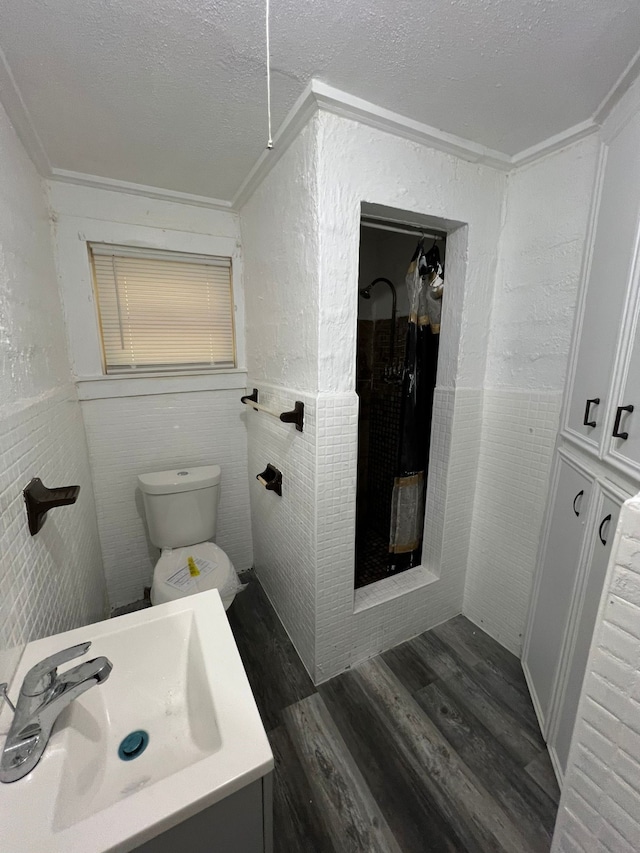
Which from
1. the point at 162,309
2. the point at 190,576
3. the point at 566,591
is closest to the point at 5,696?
the point at 190,576

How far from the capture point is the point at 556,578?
1.25 metres

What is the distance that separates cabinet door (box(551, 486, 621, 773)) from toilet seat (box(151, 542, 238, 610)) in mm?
1304

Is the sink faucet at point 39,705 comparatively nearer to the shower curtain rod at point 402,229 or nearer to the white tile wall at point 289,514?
the white tile wall at point 289,514

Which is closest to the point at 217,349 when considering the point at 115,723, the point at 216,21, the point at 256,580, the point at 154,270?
the point at 154,270

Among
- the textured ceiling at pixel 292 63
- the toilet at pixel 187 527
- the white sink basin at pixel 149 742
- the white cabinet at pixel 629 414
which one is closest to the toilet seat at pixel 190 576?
the toilet at pixel 187 527

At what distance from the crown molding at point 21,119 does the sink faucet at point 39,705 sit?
1443 mm

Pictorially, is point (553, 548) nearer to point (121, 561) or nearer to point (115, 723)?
point (115, 723)

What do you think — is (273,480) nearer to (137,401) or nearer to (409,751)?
(137,401)

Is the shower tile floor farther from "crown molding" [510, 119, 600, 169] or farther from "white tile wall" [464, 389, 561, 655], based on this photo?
"crown molding" [510, 119, 600, 169]

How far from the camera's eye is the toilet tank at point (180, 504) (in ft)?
5.57

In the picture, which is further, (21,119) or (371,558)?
(371,558)

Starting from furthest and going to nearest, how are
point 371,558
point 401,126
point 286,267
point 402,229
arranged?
1. point 371,558
2. point 402,229
3. point 286,267
4. point 401,126

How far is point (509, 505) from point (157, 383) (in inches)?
72.6

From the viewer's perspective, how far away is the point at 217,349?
1.92 metres
